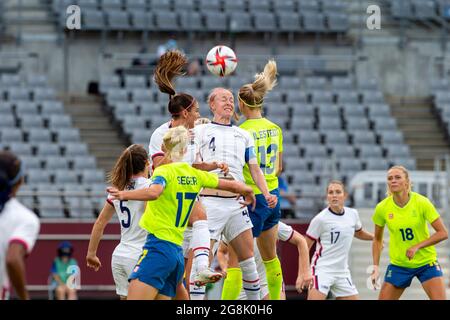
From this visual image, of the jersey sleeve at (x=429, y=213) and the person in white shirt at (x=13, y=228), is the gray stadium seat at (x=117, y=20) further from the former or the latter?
the person in white shirt at (x=13, y=228)

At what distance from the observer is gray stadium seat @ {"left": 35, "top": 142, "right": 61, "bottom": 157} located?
26.6 metres

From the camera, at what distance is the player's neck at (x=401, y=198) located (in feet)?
51.4

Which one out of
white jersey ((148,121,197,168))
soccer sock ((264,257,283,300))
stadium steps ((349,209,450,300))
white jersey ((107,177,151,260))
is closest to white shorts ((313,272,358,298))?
soccer sock ((264,257,283,300))

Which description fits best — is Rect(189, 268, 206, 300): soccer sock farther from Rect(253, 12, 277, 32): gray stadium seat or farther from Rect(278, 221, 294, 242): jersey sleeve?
Rect(253, 12, 277, 32): gray stadium seat

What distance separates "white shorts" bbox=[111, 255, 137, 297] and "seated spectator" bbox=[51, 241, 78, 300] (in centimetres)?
957

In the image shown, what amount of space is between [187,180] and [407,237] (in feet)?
14.7

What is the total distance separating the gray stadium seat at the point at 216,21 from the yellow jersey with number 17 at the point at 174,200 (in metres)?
19.5

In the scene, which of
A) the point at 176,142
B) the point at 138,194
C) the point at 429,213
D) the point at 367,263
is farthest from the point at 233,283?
the point at 367,263

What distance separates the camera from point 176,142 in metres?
12.0

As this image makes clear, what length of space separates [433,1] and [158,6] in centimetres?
687

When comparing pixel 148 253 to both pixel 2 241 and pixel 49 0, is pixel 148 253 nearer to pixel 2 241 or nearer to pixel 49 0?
pixel 2 241

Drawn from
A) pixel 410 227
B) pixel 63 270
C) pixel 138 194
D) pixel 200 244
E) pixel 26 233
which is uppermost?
pixel 138 194

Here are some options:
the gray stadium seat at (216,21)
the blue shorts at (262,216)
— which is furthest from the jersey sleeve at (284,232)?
the gray stadium seat at (216,21)

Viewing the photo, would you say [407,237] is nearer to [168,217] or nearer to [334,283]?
[334,283]
